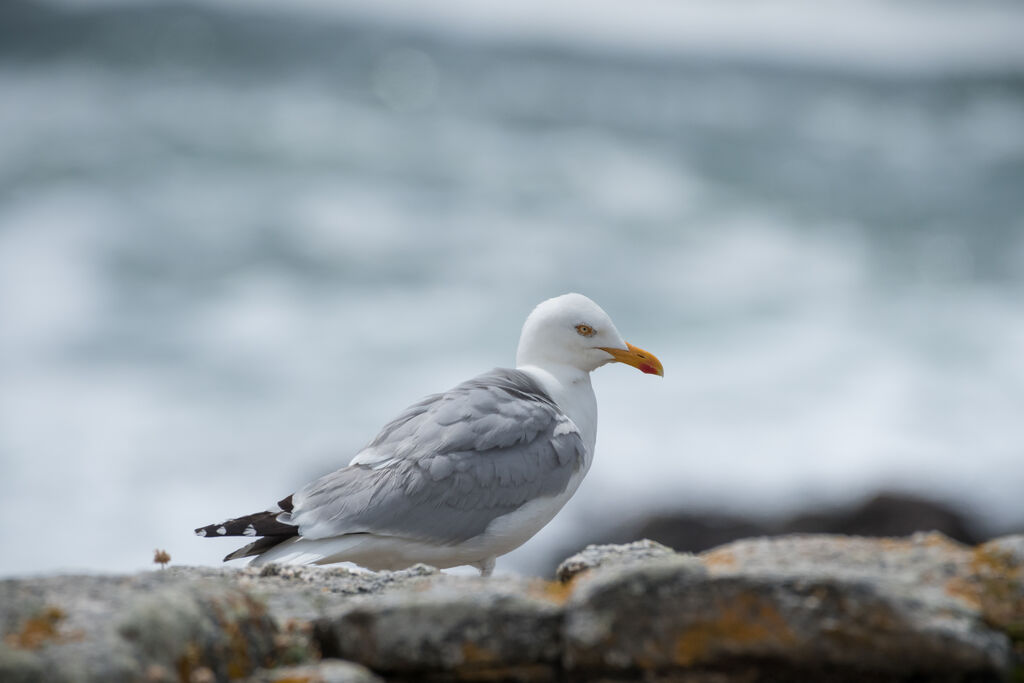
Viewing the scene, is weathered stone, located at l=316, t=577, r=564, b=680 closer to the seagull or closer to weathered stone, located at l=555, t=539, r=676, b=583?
weathered stone, located at l=555, t=539, r=676, b=583

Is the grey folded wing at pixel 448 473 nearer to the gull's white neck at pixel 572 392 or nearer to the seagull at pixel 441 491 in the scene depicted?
the seagull at pixel 441 491

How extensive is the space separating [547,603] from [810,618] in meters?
0.78

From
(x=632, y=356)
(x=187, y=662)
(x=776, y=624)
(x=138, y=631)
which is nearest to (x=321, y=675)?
(x=187, y=662)

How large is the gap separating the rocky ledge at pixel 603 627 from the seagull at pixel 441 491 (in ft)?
7.42

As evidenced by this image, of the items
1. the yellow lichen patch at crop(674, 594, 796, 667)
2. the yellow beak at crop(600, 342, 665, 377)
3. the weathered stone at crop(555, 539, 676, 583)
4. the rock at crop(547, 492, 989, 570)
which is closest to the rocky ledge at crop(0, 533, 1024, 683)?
the yellow lichen patch at crop(674, 594, 796, 667)

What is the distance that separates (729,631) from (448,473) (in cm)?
300

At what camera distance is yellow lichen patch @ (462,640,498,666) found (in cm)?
321

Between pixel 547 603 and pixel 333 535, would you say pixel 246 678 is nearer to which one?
pixel 547 603

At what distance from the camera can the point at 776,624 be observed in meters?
3.03

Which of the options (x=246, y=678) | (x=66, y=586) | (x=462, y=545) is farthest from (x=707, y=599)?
(x=462, y=545)

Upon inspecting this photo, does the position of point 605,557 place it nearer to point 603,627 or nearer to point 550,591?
point 550,591

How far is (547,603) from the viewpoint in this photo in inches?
131

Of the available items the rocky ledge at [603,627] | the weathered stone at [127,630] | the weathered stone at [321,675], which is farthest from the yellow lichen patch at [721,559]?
the weathered stone at [127,630]

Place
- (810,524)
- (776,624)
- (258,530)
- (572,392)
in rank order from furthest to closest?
1. (810,524)
2. (572,392)
3. (258,530)
4. (776,624)
